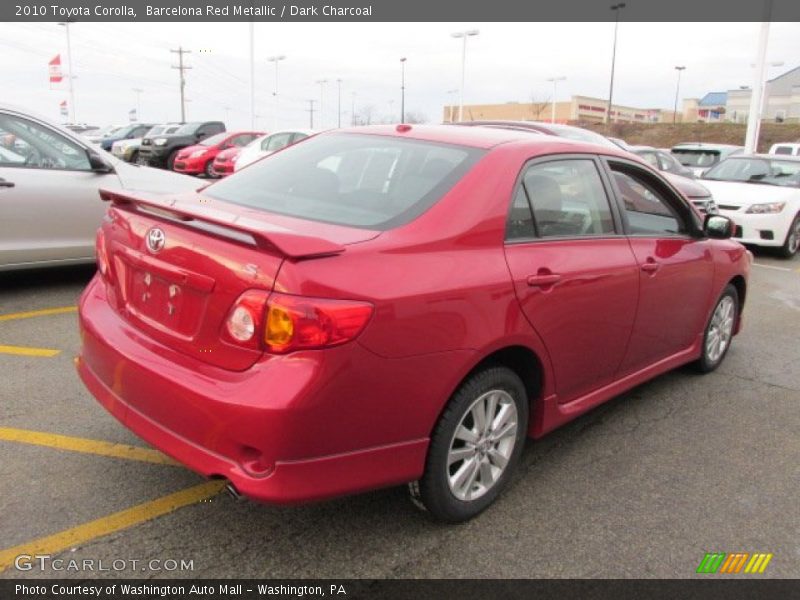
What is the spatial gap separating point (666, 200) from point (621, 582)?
96.5 inches

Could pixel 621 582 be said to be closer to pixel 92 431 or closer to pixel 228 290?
pixel 228 290

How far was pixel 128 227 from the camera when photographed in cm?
283

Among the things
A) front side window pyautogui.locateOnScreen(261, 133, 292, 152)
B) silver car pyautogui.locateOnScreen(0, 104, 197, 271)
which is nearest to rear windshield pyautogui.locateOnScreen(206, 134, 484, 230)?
silver car pyautogui.locateOnScreen(0, 104, 197, 271)

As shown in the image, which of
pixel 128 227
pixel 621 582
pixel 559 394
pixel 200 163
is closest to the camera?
pixel 621 582

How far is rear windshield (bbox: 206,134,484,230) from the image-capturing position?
2816 millimetres

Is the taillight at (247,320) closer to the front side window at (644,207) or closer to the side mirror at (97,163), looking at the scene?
the front side window at (644,207)

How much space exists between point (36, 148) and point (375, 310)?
4.92 meters

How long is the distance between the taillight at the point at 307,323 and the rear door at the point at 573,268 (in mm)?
868

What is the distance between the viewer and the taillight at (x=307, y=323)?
2219 millimetres

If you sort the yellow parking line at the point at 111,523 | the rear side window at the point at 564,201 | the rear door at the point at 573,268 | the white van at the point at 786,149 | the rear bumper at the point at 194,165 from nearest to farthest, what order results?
the yellow parking line at the point at 111,523 < the rear door at the point at 573,268 < the rear side window at the point at 564,201 < the rear bumper at the point at 194,165 < the white van at the point at 786,149

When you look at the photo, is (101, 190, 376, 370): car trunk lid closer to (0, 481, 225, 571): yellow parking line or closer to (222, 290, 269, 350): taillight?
(222, 290, 269, 350): taillight

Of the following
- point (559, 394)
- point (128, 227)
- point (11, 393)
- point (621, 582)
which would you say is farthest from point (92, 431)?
point (621, 582)

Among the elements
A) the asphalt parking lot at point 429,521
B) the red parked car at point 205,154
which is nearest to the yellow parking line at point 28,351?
the asphalt parking lot at point 429,521

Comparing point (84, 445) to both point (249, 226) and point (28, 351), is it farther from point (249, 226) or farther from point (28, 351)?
point (249, 226)
